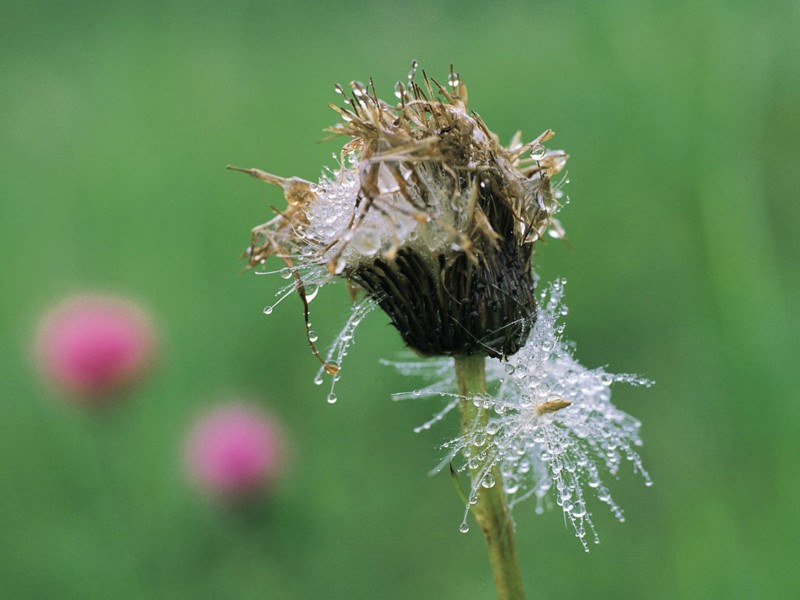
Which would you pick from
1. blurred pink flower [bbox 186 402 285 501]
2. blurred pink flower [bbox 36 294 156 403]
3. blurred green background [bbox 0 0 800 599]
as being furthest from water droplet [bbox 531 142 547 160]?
blurred pink flower [bbox 36 294 156 403]

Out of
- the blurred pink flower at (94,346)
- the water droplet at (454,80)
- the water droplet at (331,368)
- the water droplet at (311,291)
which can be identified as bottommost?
the water droplet at (331,368)

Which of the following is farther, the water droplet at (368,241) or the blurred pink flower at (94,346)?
the blurred pink flower at (94,346)

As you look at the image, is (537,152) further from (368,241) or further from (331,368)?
(331,368)

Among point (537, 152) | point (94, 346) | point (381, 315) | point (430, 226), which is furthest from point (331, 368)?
point (381, 315)

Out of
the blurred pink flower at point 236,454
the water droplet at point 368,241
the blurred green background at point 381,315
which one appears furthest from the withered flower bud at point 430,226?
the blurred pink flower at point 236,454

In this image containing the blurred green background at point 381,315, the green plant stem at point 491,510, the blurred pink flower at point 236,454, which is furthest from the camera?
the blurred pink flower at point 236,454

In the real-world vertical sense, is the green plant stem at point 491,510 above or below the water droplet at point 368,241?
below

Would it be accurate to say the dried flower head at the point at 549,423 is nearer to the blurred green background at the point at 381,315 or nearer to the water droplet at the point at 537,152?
the water droplet at the point at 537,152
